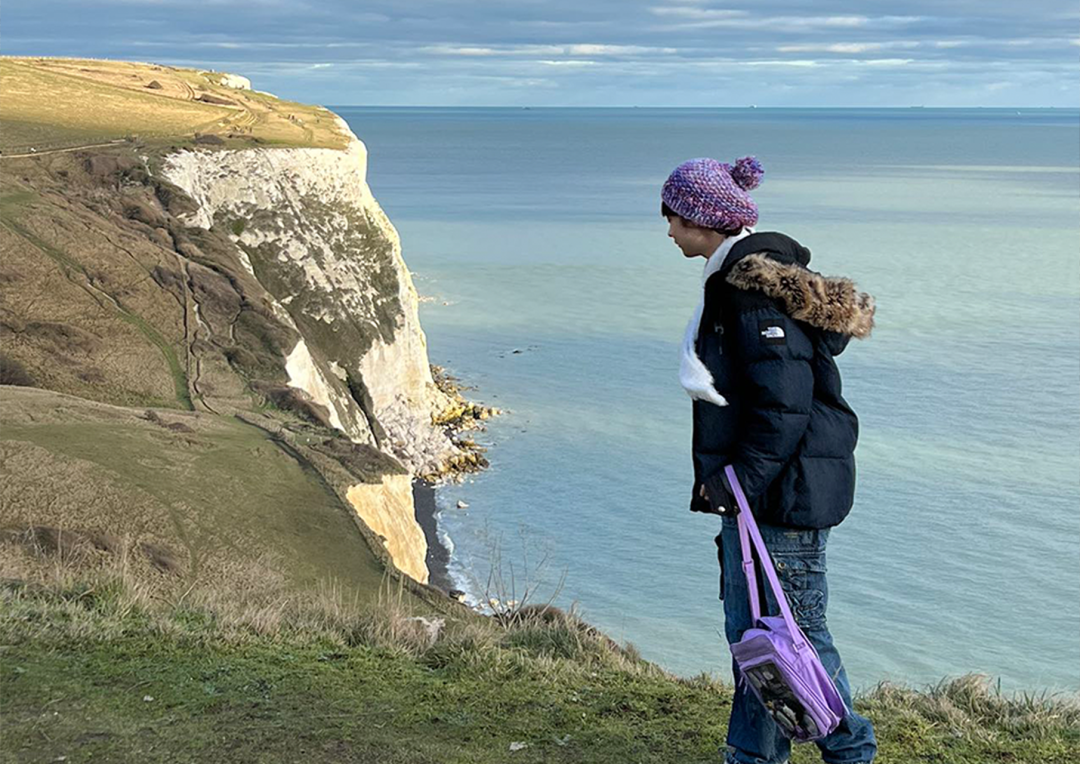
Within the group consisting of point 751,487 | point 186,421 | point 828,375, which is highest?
point 828,375

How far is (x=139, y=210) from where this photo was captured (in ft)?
141

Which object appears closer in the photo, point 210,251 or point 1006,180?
point 210,251

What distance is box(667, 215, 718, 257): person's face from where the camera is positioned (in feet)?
16.2

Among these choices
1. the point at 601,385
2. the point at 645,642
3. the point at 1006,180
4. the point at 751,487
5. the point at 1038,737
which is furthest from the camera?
the point at 1006,180

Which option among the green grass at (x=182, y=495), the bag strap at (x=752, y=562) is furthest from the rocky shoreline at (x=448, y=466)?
the bag strap at (x=752, y=562)

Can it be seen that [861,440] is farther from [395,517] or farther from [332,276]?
[332,276]

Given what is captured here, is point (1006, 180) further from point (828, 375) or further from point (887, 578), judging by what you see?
point (828, 375)

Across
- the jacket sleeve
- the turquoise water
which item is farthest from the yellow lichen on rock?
the jacket sleeve

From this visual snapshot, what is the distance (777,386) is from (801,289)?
0.38 metres

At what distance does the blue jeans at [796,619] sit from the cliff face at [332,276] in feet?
124

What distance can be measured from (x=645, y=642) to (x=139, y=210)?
2534cm

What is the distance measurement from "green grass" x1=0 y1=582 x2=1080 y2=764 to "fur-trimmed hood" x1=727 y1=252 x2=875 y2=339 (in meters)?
1.94

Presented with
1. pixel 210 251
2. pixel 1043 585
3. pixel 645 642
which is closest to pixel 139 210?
pixel 210 251

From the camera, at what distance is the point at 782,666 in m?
4.66
